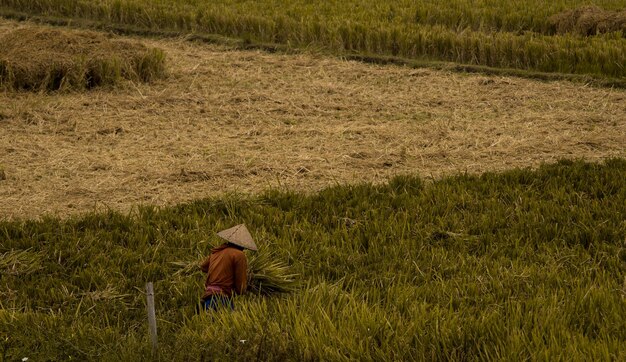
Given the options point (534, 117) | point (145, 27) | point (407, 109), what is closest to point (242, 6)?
point (145, 27)

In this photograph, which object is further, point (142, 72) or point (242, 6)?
point (242, 6)

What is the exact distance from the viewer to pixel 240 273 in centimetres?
473

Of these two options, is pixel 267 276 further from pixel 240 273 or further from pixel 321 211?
pixel 321 211

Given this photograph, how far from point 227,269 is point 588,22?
755 centimetres

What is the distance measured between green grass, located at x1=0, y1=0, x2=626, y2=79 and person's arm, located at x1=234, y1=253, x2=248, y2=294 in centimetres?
598

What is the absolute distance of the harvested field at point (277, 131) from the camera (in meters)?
7.15

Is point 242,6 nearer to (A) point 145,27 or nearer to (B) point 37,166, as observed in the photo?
(A) point 145,27

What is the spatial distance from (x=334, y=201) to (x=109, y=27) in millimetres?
6918

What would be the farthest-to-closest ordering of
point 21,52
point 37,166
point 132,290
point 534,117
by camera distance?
point 21,52
point 534,117
point 37,166
point 132,290

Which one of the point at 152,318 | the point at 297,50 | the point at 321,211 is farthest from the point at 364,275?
the point at 297,50

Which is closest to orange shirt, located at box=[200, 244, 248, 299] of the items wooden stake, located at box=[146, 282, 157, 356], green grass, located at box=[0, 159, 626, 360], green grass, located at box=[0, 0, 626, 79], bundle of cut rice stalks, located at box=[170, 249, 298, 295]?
green grass, located at box=[0, 159, 626, 360]

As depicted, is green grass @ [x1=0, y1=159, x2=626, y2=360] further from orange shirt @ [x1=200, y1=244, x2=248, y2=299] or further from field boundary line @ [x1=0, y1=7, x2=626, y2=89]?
field boundary line @ [x1=0, y1=7, x2=626, y2=89]

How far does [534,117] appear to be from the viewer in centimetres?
858

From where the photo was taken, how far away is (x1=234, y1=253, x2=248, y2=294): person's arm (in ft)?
15.4
